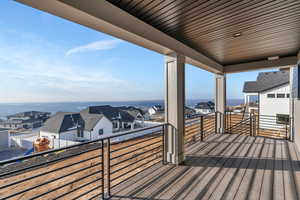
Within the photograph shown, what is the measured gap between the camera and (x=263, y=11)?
5.86 feet

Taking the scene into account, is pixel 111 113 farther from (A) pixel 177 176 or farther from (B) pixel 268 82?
(B) pixel 268 82

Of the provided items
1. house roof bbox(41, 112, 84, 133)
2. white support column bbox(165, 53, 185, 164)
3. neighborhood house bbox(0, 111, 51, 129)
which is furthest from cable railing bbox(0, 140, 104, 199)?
house roof bbox(41, 112, 84, 133)

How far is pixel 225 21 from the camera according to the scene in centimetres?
202

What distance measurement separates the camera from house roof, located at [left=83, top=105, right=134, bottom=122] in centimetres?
1503

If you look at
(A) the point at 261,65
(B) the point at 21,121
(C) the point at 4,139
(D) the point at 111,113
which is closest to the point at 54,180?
(A) the point at 261,65

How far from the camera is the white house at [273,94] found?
10.6 m

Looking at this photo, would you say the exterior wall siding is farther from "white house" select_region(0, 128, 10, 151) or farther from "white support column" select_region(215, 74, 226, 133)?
"white house" select_region(0, 128, 10, 151)

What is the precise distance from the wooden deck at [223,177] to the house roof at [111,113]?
1289cm

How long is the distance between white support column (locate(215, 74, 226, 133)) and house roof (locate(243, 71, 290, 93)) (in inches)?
375

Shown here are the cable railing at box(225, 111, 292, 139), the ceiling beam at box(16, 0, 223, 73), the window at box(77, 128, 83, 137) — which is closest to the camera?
the ceiling beam at box(16, 0, 223, 73)

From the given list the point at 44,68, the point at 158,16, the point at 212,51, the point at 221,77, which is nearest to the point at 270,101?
the point at 221,77

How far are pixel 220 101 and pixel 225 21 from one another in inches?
136

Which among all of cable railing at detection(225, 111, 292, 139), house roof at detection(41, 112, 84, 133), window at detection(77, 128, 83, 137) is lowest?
window at detection(77, 128, 83, 137)

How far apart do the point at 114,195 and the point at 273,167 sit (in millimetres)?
2799
